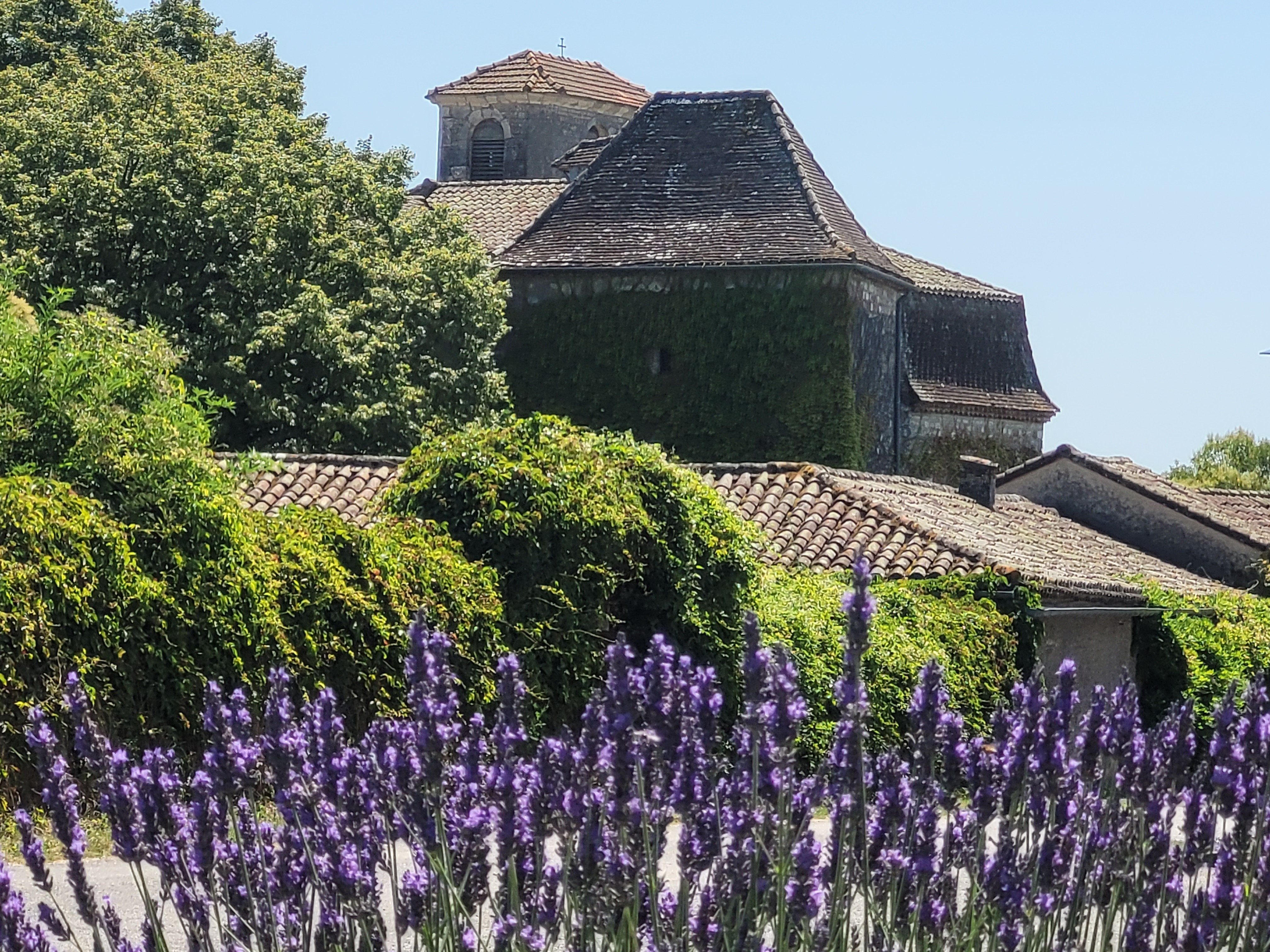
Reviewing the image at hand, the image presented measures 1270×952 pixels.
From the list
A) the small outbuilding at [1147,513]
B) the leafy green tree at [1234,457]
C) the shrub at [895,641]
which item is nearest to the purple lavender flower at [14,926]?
the shrub at [895,641]

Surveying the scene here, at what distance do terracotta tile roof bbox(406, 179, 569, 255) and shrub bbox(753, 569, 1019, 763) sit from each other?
21.4 metres

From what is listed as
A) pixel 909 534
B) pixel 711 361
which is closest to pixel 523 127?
pixel 711 361

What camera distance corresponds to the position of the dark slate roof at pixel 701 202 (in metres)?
35.6

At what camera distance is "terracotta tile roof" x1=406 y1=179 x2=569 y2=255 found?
137ft

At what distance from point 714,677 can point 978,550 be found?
19.0 metres

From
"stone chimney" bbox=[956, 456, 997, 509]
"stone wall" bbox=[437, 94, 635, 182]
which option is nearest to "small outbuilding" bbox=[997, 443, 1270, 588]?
"stone chimney" bbox=[956, 456, 997, 509]

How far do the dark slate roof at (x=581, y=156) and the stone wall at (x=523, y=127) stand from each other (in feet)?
32.5

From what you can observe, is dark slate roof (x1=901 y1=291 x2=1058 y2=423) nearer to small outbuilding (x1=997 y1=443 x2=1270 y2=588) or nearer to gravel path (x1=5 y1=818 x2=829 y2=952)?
small outbuilding (x1=997 y1=443 x2=1270 y2=588)

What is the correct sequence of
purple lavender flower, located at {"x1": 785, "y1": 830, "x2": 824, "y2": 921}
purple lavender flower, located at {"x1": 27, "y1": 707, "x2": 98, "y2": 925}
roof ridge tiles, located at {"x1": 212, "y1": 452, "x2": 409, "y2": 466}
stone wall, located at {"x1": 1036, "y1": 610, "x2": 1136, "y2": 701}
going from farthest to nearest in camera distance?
roof ridge tiles, located at {"x1": 212, "y1": 452, "x2": 409, "y2": 466} < stone wall, located at {"x1": 1036, "y1": 610, "x2": 1136, "y2": 701} < purple lavender flower, located at {"x1": 27, "y1": 707, "x2": 98, "y2": 925} < purple lavender flower, located at {"x1": 785, "y1": 830, "x2": 824, "y2": 921}

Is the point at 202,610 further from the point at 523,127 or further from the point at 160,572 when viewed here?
the point at 523,127

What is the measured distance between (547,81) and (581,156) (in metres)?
13.2

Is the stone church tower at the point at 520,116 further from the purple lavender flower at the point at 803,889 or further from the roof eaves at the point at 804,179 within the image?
the purple lavender flower at the point at 803,889

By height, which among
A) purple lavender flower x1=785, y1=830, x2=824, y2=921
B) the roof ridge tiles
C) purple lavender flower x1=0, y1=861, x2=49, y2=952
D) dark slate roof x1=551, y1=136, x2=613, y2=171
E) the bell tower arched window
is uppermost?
the bell tower arched window

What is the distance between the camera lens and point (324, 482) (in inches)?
955
